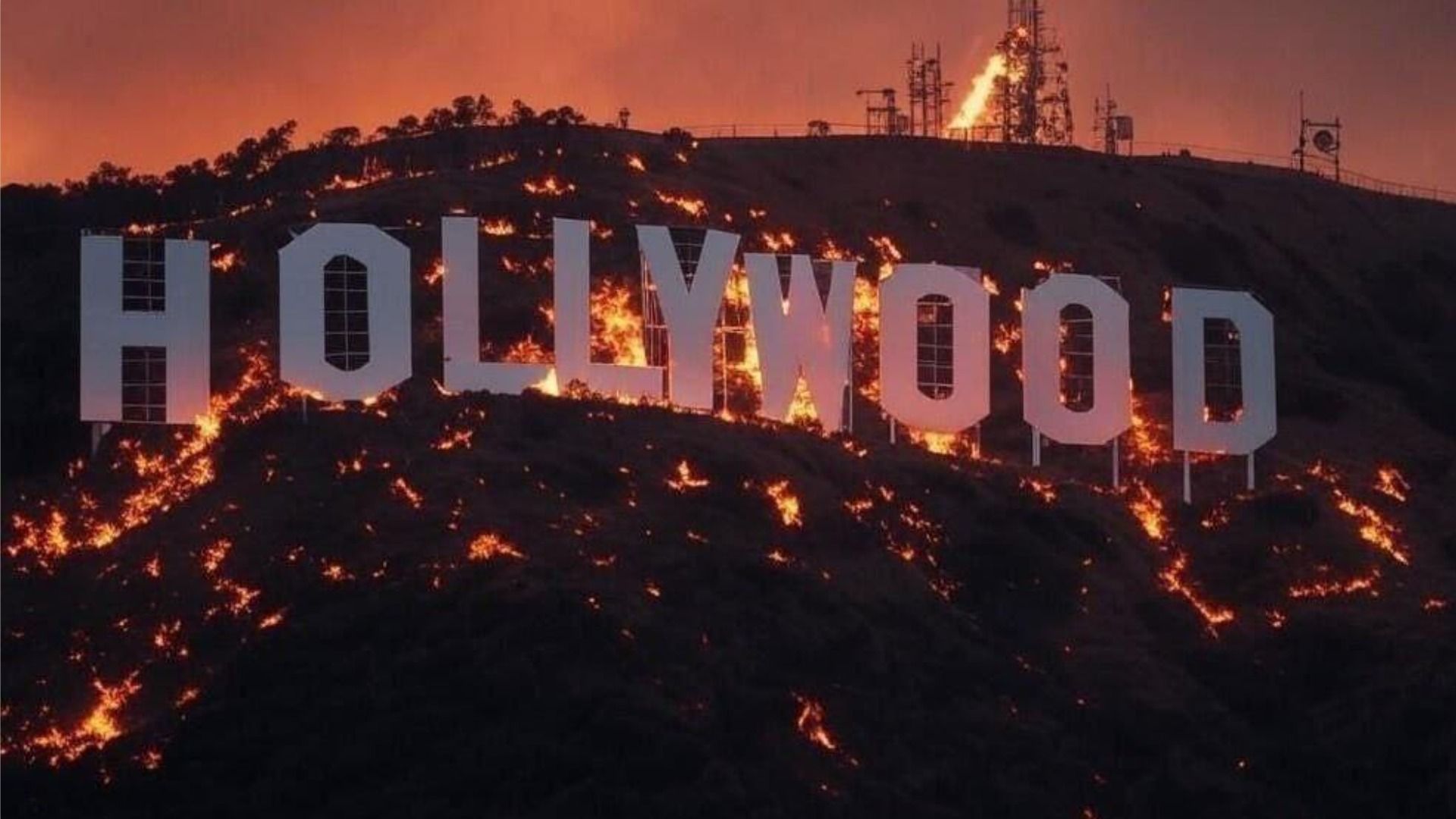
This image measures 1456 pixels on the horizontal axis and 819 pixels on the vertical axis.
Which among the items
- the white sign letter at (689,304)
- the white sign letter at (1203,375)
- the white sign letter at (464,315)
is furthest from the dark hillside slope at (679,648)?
the white sign letter at (1203,375)

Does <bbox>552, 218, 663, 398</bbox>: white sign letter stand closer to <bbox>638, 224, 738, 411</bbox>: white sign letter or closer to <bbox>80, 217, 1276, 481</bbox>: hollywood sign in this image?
<bbox>80, 217, 1276, 481</bbox>: hollywood sign

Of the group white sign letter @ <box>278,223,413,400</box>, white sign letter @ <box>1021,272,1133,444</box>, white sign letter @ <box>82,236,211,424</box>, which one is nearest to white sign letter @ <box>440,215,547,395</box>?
white sign letter @ <box>278,223,413,400</box>

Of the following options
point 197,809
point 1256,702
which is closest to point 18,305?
point 197,809

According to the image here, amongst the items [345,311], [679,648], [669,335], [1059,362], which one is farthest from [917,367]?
[679,648]

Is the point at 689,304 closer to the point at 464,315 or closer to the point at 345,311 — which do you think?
the point at 464,315

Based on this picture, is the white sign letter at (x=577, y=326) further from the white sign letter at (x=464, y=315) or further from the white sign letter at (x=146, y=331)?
the white sign letter at (x=146, y=331)

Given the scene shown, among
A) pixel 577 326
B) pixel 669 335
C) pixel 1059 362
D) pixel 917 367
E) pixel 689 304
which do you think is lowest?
pixel 917 367

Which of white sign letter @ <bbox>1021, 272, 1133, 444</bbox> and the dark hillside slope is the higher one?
white sign letter @ <bbox>1021, 272, 1133, 444</bbox>
